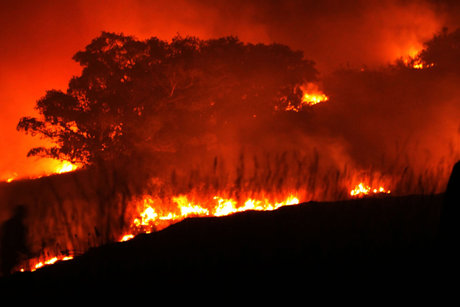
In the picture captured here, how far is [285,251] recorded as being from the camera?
3879 millimetres

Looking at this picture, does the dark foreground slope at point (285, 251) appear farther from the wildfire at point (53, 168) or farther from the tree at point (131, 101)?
the wildfire at point (53, 168)

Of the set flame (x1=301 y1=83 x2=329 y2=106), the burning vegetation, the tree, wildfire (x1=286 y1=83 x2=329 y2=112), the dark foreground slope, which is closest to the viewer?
the dark foreground slope

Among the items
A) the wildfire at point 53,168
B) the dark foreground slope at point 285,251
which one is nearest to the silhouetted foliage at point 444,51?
the dark foreground slope at point 285,251

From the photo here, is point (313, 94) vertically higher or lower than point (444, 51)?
lower

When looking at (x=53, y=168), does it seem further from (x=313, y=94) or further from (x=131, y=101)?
(x=313, y=94)

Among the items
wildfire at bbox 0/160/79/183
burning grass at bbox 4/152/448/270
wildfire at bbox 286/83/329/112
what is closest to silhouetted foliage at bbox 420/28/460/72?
wildfire at bbox 286/83/329/112

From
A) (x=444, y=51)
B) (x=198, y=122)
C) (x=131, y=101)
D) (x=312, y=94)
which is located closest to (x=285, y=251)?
(x=131, y=101)

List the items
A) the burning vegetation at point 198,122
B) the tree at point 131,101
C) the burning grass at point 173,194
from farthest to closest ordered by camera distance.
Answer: the tree at point 131,101, the burning vegetation at point 198,122, the burning grass at point 173,194

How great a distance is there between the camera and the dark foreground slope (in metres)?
3.20

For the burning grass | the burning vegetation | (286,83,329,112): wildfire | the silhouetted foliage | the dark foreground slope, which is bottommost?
the dark foreground slope

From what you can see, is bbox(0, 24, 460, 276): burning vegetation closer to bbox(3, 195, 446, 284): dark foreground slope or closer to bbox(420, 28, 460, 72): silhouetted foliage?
bbox(420, 28, 460, 72): silhouetted foliage

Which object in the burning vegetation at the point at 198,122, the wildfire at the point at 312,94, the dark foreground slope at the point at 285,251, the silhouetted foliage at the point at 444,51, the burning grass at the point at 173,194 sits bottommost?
the dark foreground slope at the point at 285,251

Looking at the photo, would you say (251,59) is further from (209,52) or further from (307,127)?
(307,127)

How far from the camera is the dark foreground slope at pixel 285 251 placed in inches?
126
